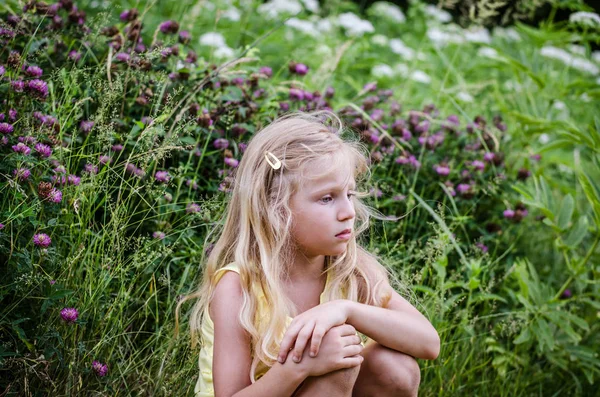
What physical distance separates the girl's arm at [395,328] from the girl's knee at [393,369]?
20 mm

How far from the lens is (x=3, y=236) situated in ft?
6.44

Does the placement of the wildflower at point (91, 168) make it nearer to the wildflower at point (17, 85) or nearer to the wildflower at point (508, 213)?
the wildflower at point (17, 85)

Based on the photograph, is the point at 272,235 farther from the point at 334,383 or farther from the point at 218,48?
the point at 218,48

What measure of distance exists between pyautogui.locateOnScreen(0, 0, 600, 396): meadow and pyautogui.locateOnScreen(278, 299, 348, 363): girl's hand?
0.53 meters

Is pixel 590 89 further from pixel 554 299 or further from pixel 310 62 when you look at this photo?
pixel 310 62

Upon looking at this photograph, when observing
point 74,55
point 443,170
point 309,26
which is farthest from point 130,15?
point 309,26

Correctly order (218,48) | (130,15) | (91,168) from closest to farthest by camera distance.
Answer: (91,168)
(130,15)
(218,48)

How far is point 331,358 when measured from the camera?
5.89 feet

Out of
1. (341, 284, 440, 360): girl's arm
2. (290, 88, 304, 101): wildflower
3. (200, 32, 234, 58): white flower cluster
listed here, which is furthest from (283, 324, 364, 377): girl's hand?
(200, 32, 234, 58): white flower cluster

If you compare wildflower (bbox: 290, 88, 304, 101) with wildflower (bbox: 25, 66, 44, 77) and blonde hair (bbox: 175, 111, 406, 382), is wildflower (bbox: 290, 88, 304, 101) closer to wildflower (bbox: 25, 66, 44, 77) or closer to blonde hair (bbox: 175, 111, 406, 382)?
blonde hair (bbox: 175, 111, 406, 382)

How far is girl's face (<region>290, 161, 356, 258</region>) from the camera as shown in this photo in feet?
6.38

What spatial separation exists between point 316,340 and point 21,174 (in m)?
1.03

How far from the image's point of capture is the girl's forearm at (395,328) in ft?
6.28

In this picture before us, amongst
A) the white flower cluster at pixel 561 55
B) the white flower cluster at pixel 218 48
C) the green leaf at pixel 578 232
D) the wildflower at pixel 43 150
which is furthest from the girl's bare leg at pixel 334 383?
the white flower cluster at pixel 561 55
